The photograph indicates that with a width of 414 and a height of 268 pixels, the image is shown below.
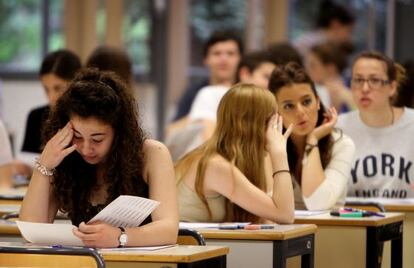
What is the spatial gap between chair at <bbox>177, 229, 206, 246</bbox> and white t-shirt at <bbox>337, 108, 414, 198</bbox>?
2.85 m

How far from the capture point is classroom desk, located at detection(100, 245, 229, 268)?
4.12 m

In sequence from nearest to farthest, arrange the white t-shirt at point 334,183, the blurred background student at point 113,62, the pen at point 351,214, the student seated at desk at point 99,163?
1. the student seated at desk at point 99,163
2. the pen at point 351,214
3. the white t-shirt at point 334,183
4. the blurred background student at point 113,62

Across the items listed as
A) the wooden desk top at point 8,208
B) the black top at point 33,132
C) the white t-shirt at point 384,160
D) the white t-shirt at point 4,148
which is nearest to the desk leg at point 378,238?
the white t-shirt at point 384,160

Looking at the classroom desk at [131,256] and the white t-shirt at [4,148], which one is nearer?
the classroom desk at [131,256]

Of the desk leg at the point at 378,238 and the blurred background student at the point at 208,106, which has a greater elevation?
the blurred background student at the point at 208,106

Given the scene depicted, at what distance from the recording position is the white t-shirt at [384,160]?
7441 millimetres

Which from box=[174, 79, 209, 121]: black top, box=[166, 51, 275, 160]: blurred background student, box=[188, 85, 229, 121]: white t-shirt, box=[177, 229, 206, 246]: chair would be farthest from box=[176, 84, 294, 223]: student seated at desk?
box=[174, 79, 209, 121]: black top

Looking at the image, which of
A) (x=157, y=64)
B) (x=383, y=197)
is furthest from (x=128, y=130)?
(x=157, y=64)

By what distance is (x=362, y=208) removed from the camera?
6.54 meters

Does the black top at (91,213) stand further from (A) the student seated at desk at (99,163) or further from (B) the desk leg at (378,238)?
(B) the desk leg at (378,238)

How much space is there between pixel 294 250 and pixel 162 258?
3.37 feet

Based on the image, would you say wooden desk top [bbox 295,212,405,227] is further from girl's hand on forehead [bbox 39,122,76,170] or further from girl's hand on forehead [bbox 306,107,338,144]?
girl's hand on forehead [bbox 39,122,76,170]

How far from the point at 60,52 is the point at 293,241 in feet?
10.7

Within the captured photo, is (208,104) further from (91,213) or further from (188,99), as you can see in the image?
(91,213)
